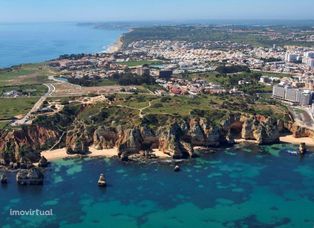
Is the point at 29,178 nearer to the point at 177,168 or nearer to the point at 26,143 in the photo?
the point at 26,143

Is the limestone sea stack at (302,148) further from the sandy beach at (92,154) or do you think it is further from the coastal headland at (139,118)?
the sandy beach at (92,154)

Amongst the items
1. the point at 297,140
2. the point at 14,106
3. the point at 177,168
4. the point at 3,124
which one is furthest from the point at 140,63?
the point at 177,168

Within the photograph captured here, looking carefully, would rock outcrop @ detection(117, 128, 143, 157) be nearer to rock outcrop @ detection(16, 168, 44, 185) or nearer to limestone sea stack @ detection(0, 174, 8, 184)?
rock outcrop @ detection(16, 168, 44, 185)

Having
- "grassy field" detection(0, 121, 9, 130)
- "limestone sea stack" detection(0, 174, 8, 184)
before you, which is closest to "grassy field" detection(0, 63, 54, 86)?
"grassy field" detection(0, 121, 9, 130)

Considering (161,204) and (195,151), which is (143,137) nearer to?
(195,151)

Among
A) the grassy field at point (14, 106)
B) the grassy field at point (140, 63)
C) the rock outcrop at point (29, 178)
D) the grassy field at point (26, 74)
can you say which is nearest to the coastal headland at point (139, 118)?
the grassy field at point (14, 106)

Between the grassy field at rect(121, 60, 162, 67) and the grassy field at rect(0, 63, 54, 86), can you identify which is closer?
the grassy field at rect(0, 63, 54, 86)

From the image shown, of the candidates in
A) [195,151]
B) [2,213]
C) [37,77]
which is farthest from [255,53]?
[2,213]

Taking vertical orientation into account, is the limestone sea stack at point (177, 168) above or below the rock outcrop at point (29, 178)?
below
